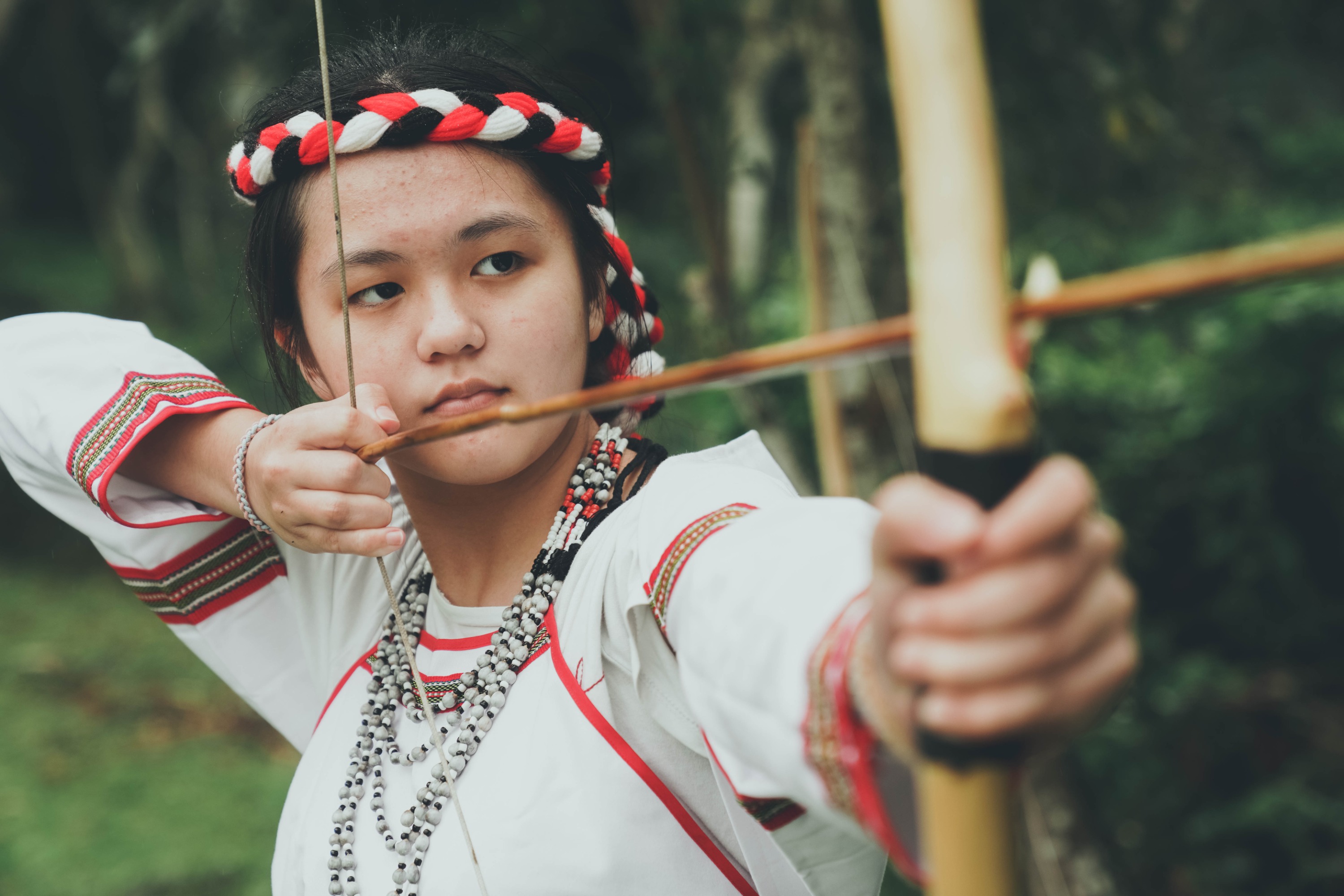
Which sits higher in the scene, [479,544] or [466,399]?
[466,399]

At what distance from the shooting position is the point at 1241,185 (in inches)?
138

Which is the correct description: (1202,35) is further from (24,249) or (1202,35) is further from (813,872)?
(24,249)

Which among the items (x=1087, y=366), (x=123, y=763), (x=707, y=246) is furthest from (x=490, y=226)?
(x=123, y=763)

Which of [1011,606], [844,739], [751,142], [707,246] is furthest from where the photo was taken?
[751,142]

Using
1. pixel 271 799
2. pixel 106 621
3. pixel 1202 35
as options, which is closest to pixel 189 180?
pixel 106 621

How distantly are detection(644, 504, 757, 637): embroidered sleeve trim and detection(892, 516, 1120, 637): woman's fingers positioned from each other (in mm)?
286

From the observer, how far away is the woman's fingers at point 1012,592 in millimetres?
434

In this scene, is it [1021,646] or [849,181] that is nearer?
[1021,646]

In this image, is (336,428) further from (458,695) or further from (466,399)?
(458,695)

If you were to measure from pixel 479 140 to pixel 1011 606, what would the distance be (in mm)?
749

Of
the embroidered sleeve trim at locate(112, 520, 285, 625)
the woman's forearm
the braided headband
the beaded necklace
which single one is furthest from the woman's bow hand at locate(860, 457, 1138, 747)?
the embroidered sleeve trim at locate(112, 520, 285, 625)

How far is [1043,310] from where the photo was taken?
1.55 ft

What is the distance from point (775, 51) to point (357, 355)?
282 cm

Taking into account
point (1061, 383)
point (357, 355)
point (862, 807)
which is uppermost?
point (357, 355)
